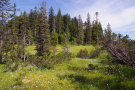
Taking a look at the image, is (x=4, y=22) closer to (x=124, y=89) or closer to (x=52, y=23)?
(x=124, y=89)

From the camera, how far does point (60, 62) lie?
13.2 meters

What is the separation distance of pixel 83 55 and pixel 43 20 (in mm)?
15787

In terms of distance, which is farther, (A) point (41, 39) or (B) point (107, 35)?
(A) point (41, 39)

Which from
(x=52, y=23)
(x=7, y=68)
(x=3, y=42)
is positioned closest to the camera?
(x=7, y=68)

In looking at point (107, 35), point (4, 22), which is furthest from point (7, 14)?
point (107, 35)

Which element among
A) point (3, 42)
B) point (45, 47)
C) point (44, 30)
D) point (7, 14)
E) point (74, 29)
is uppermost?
point (74, 29)

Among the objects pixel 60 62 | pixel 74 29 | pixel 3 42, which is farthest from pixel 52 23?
pixel 60 62

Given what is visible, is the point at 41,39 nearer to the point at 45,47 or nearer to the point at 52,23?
the point at 45,47

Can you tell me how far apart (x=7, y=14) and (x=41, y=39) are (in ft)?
30.3

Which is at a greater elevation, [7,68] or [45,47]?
[45,47]

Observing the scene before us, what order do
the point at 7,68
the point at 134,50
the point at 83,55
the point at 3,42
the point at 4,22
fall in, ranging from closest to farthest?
the point at 134,50
the point at 7,68
the point at 4,22
the point at 3,42
the point at 83,55

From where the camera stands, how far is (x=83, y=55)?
1072 inches

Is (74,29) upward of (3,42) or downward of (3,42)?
upward

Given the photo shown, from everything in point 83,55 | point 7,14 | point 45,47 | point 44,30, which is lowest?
point 83,55
